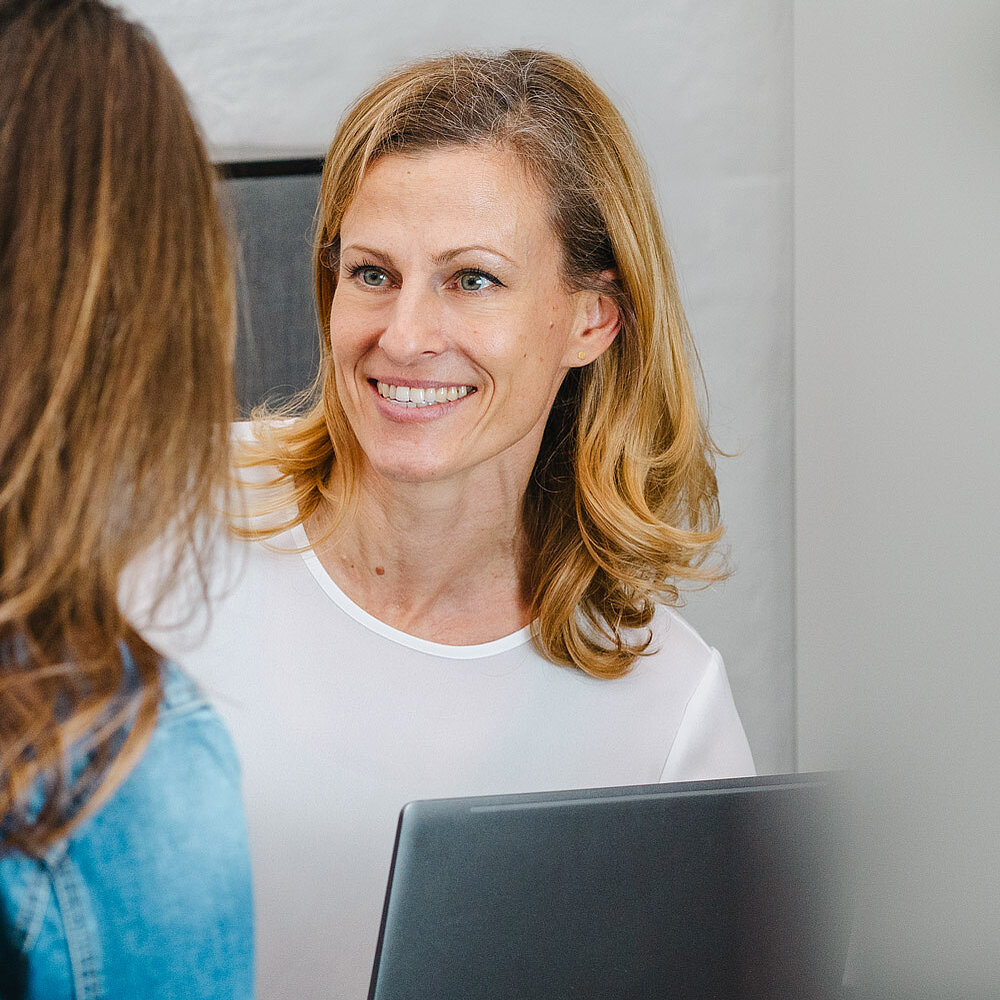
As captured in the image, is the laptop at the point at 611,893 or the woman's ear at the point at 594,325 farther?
the woman's ear at the point at 594,325

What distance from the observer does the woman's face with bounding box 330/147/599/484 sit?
1.12 metres

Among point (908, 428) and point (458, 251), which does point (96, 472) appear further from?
point (908, 428)

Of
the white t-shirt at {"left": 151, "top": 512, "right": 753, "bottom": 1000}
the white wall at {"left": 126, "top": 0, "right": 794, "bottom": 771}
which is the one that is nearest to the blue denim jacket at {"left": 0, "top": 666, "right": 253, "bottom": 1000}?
the white t-shirt at {"left": 151, "top": 512, "right": 753, "bottom": 1000}

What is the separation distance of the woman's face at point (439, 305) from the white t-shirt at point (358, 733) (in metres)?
0.17

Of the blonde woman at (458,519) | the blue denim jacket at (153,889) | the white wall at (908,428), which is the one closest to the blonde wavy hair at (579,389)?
the blonde woman at (458,519)

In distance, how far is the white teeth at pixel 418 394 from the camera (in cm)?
115

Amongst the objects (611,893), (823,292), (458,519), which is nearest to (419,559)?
(458,519)

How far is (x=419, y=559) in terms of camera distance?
4.02ft

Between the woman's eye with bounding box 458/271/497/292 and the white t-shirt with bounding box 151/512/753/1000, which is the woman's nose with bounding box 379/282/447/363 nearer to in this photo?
the woman's eye with bounding box 458/271/497/292

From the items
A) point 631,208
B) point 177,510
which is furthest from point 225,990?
point 631,208

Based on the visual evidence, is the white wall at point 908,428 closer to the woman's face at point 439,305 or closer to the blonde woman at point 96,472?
the woman's face at point 439,305

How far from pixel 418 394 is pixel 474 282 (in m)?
0.12

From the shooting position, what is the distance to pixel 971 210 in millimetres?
1419

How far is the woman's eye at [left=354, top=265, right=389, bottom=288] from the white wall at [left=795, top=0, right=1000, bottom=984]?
0.71 metres
